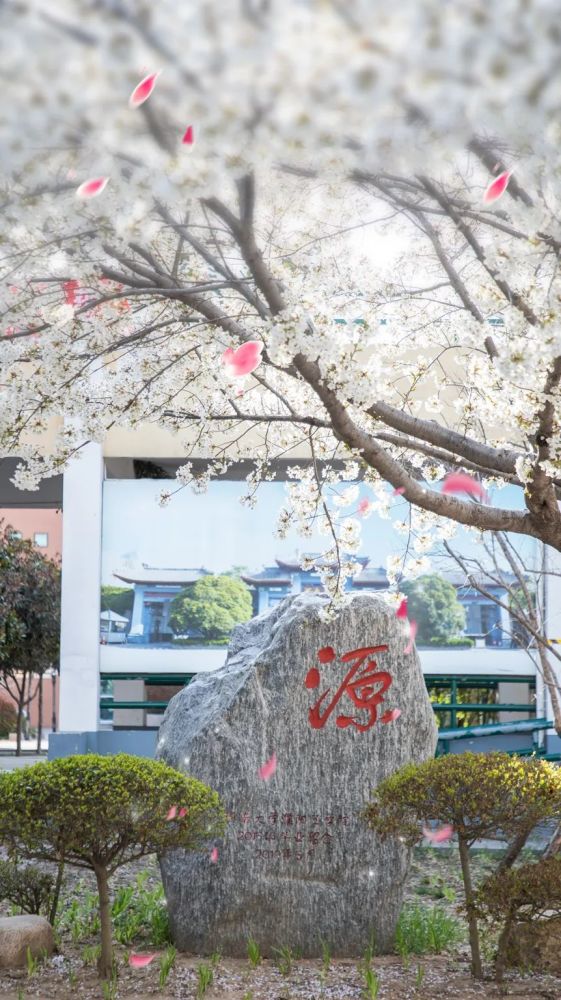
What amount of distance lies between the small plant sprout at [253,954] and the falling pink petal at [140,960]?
0.47m

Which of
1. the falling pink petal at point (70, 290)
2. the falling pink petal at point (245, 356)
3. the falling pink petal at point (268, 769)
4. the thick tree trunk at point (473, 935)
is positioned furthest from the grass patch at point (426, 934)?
the falling pink petal at point (70, 290)

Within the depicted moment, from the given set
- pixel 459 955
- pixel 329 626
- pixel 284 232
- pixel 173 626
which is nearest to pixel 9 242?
pixel 284 232

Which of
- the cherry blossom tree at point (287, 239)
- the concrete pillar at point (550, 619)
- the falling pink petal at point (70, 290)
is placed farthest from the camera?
the concrete pillar at point (550, 619)

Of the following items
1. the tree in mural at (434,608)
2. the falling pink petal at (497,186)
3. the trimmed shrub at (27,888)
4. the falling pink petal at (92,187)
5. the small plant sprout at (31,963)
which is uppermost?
the falling pink petal at (497,186)

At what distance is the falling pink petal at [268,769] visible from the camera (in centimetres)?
549

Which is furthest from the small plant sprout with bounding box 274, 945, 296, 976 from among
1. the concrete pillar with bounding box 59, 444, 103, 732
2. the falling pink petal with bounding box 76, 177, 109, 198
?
the concrete pillar with bounding box 59, 444, 103, 732

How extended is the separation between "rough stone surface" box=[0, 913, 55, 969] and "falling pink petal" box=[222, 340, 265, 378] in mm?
3040

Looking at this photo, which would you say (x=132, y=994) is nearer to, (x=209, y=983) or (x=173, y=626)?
(x=209, y=983)

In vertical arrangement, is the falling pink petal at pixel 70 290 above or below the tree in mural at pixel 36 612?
above

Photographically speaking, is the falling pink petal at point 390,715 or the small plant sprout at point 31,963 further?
the falling pink petal at point 390,715

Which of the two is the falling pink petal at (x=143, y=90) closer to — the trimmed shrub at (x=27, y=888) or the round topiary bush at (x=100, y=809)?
the round topiary bush at (x=100, y=809)

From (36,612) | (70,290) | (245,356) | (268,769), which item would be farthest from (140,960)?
(36,612)

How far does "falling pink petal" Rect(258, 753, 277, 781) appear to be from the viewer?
18.0ft

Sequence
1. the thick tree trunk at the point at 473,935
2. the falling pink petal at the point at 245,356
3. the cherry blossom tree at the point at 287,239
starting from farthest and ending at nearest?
the thick tree trunk at the point at 473,935
the falling pink petal at the point at 245,356
the cherry blossom tree at the point at 287,239
